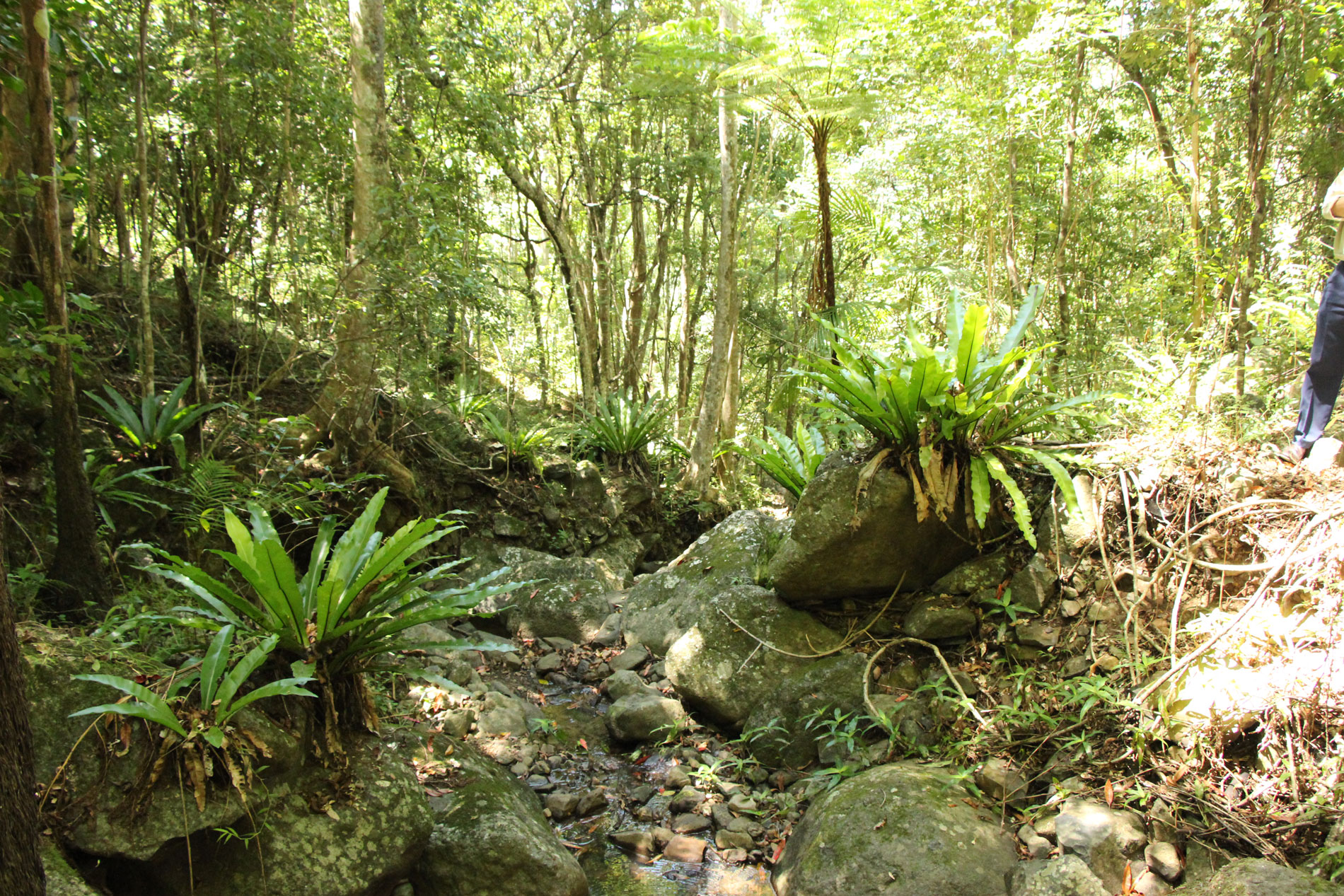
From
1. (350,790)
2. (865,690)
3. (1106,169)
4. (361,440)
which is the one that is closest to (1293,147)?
(1106,169)

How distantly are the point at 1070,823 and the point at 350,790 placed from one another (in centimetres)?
266

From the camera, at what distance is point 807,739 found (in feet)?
12.5

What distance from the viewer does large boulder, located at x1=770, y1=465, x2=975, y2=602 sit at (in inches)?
153

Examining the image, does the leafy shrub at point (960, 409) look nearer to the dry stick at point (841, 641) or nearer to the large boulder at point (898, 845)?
the dry stick at point (841, 641)

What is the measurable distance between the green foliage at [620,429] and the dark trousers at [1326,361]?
644cm

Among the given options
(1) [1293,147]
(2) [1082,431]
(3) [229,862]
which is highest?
(1) [1293,147]

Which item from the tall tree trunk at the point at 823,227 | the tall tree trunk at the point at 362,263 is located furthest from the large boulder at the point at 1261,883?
the tall tree trunk at the point at 362,263

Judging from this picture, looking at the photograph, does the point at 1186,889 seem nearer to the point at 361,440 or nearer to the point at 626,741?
the point at 626,741

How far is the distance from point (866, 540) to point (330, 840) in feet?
9.30

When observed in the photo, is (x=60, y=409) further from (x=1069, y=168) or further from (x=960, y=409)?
(x=1069, y=168)

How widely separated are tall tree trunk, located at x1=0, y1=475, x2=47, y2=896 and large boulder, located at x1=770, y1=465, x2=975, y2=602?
10.9 ft

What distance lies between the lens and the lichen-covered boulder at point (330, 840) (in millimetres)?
2357

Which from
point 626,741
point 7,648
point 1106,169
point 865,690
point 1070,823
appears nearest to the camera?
point 7,648

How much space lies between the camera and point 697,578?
5633 mm
